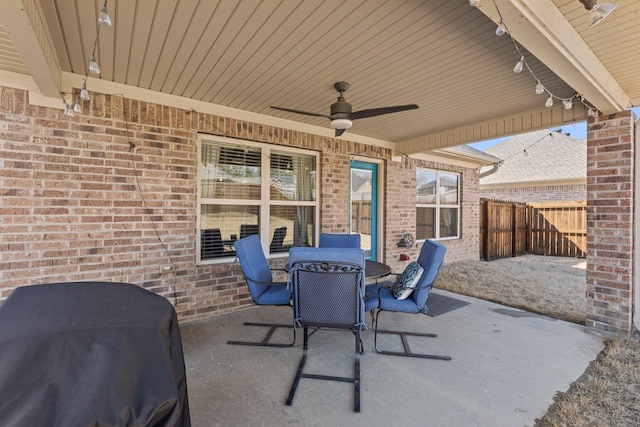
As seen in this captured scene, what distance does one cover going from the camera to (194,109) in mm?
3658

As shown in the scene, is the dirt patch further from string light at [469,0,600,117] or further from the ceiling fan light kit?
the ceiling fan light kit

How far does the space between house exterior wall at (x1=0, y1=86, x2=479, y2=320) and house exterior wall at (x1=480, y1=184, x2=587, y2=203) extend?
11.8 m

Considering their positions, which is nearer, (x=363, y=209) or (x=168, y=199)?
(x=168, y=199)

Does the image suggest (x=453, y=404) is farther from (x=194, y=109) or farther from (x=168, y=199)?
(x=194, y=109)

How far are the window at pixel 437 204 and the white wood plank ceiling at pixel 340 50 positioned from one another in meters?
3.03

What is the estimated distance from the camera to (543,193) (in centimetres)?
1201

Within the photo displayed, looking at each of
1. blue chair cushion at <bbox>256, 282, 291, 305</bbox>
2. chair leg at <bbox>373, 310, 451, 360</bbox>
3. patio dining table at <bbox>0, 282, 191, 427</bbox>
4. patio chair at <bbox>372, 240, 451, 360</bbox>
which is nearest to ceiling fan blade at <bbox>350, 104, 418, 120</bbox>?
patio chair at <bbox>372, 240, 451, 360</bbox>

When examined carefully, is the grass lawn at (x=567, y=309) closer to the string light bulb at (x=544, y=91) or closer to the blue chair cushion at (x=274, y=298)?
the blue chair cushion at (x=274, y=298)

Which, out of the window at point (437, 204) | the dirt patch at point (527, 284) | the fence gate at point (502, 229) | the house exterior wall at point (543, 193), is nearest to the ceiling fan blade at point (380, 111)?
the dirt patch at point (527, 284)

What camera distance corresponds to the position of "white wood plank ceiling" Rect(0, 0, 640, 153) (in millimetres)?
1940

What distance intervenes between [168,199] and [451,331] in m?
3.54

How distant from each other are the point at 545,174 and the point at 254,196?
39.2 feet

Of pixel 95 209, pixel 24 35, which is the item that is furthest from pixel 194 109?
pixel 24 35

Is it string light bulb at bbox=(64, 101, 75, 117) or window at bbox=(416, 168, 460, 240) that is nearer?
string light bulb at bbox=(64, 101, 75, 117)
